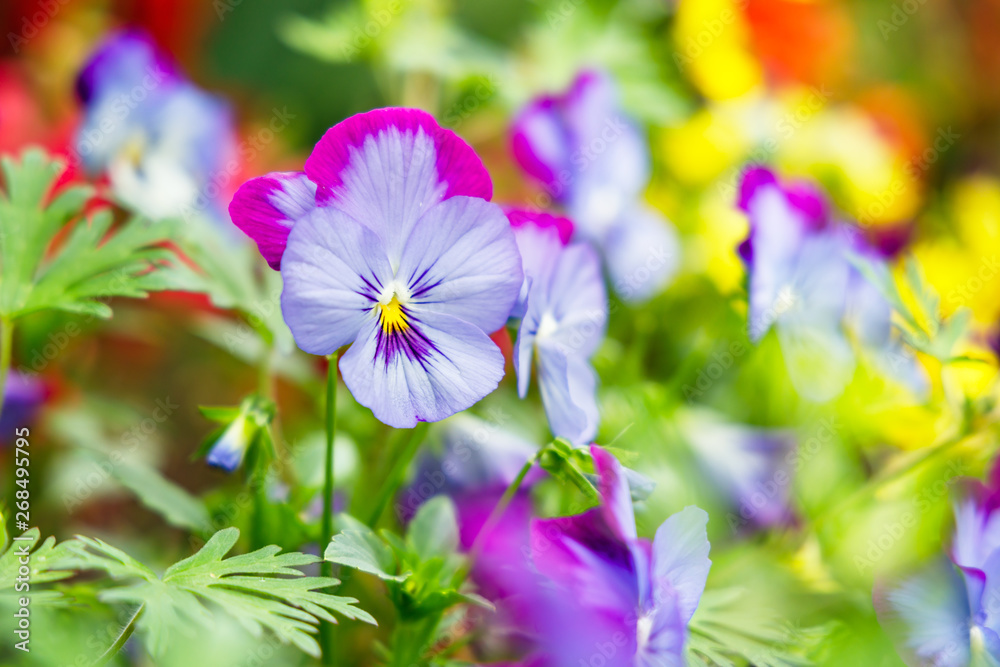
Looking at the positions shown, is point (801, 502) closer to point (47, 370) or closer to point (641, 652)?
point (641, 652)

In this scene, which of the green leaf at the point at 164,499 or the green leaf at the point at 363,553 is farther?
the green leaf at the point at 164,499

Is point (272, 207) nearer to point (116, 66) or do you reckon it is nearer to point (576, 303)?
point (576, 303)

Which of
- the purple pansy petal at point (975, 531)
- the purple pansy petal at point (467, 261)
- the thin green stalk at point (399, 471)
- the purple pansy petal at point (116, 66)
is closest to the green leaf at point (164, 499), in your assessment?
the thin green stalk at point (399, 471)

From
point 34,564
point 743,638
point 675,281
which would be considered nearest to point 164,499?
point 34,564

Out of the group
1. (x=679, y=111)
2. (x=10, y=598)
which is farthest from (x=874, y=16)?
(x=10, y=598)

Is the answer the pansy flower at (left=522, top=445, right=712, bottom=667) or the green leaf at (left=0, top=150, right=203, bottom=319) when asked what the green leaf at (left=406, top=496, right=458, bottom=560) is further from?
the green leaf at (left=0, top=150, right=203, bottom=319)

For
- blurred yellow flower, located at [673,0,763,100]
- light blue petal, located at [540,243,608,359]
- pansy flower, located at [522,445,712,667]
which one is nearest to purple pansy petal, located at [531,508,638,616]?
pansy flower, located at [522,445,712,667]

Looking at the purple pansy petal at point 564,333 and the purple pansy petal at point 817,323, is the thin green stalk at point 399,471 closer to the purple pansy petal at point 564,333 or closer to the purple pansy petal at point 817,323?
the purple pansy petal at point 564,333
